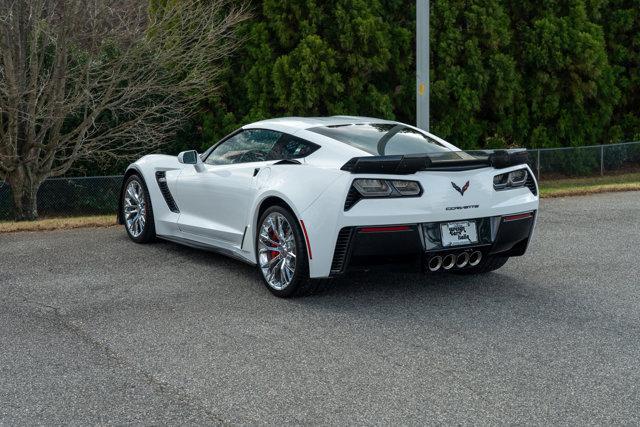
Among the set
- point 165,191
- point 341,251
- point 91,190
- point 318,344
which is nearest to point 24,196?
point 91,190

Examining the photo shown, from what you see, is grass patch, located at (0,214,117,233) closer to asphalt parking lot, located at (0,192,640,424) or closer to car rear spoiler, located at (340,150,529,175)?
asphalt parking lot, located at (0,192,640,424)

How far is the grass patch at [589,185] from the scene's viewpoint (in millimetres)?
14141

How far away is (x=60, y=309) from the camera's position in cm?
647

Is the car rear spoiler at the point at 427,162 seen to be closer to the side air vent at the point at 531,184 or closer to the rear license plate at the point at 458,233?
the side air vent at the point at 531,184

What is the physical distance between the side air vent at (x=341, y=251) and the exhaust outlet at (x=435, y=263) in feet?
2.21

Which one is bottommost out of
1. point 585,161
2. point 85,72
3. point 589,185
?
point 589,185

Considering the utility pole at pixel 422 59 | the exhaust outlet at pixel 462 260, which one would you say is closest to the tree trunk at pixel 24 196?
the utility pole at pixel 422 59

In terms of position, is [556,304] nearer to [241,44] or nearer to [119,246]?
[119,246]

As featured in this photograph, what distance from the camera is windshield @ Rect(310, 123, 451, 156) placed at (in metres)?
7.02

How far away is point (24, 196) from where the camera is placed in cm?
1376

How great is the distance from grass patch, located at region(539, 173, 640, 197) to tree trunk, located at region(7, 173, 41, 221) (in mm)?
8312

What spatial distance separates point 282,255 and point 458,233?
4.59 feet

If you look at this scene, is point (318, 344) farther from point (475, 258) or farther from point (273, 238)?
point (475, 258)

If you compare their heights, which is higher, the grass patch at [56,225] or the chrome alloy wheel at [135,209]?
the chrome alloy wheel at [135,209]
